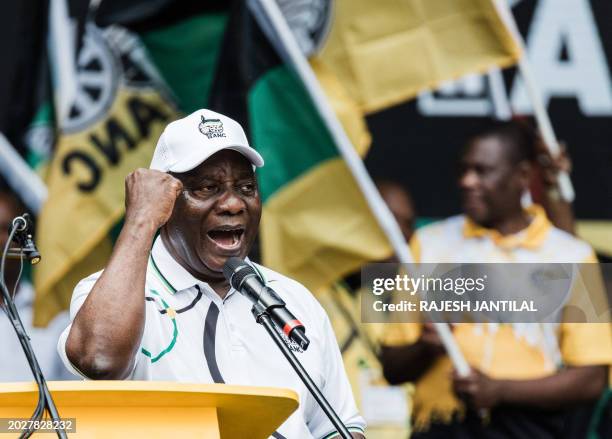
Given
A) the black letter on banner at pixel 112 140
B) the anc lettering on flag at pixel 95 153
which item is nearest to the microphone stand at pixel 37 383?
the anc lettering on flag at pixel 95 153

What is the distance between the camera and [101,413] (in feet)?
8.82

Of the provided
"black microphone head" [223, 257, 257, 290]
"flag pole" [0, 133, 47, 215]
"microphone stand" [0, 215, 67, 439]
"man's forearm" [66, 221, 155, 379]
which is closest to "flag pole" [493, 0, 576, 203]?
"flag pole" [0, 133, 47, 215]

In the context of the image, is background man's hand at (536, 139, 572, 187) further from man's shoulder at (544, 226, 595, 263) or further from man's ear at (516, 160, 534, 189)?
man's shoulder at (544, 226, 595, 263)

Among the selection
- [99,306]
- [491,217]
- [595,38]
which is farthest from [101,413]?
[595,38]

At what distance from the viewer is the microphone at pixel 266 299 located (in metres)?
2.90

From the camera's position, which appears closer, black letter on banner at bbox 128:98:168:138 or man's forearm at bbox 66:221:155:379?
man's forearm at bbox 66:221:155:379

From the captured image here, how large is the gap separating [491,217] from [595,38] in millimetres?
1101

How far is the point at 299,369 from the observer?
2.95m

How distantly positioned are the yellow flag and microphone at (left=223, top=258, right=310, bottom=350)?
340 centimetres

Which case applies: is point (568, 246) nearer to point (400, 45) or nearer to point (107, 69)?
point (400, 45)

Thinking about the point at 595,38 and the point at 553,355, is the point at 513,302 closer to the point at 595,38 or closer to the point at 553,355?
the point at 553,355

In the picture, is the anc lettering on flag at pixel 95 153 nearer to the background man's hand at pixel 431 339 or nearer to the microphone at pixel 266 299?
the background man's hand at pixel 431 339

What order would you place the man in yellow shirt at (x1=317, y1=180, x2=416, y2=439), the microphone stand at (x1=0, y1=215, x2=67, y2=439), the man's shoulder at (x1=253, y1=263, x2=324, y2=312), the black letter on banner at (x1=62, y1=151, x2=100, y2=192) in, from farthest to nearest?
1. the black letter on banner at (x1=62, y1=151, x2=100, y2=192)
2. the man in yellow shirt at (x1=317, y1=180, x2=416, y2=439)
3. the man's shoulder at (x1=253, y1=263, x2=324, y2=312)
4. the microphone stand at (x1=0, y1=215, x2=67, y2=439)

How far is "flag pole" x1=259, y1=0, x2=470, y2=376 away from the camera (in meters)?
6.11
